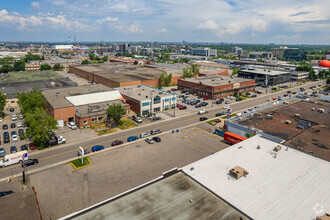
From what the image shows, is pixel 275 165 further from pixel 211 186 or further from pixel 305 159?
pixel 211 186

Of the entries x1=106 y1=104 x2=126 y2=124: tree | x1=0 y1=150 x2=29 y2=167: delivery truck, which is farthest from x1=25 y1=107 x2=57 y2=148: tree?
x1=106 y1=104 x2=126 y2=124: tree

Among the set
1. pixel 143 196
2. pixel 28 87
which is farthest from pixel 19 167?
pixel 28 87

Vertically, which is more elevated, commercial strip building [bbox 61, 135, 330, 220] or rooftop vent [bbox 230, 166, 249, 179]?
rooftop vent [bbox 230, 166, 249, 179]

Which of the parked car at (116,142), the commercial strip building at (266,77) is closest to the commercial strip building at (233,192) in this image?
the parked car at (116,142)

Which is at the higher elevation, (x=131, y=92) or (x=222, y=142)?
(x=131, y=92)

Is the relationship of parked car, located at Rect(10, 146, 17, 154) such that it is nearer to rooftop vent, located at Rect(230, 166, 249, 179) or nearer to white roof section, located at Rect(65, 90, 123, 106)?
white roof section, located at Rect(65, 90, 123, 106)

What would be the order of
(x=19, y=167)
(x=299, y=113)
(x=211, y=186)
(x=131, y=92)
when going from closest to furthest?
(x=211, y=186) < (x=19, y=167) < (x=299, y=113) < (x=131, y=92)
